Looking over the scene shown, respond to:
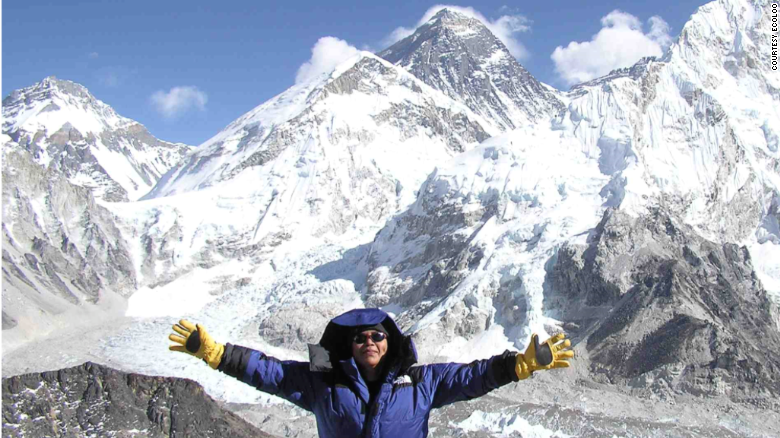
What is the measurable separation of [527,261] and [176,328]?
91008mm

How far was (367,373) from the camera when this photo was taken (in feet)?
27.8

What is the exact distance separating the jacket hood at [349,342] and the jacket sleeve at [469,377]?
0.48 m

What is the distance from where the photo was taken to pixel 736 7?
148m

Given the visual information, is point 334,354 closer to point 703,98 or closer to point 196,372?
point 196,372

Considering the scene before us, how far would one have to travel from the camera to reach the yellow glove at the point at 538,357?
8.30 metres

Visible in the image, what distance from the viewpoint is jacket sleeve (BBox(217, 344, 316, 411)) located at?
842cm

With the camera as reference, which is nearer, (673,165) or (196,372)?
(196,372)

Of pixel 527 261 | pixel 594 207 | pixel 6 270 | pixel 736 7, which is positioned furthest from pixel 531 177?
pixel 6 270

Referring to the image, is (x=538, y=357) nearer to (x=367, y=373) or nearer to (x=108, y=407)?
(x=367, y=373)

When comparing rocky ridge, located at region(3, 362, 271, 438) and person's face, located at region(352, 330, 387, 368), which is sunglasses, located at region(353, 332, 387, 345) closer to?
person's face, located at region(352, 330, 387, 368)

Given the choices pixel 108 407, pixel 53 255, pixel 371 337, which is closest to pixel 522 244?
pixel 108 407

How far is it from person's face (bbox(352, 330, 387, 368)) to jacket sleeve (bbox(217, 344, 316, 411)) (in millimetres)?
622

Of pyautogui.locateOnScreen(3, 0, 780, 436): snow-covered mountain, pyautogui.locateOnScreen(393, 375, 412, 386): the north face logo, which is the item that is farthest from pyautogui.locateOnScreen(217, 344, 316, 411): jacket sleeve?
pyautogui.locateOnScreen(3, 0, 780, 436): snow-covered mountain

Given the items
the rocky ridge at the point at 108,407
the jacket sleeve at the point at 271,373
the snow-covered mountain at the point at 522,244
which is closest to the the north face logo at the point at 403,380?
the jacket sleeve at the point at 271,373
